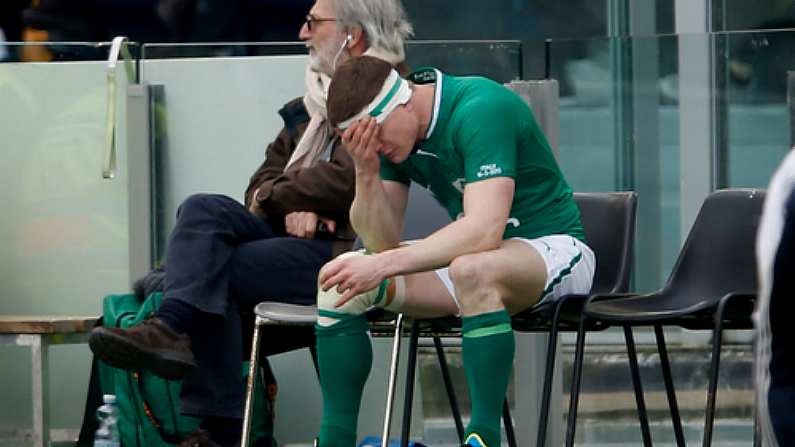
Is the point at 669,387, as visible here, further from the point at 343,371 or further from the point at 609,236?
the point at 343,371

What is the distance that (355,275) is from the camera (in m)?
3.79

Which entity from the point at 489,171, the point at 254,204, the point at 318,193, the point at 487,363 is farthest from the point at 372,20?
the point at 487,363

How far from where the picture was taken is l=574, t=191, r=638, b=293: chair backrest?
440 cm

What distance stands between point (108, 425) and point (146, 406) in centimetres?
21

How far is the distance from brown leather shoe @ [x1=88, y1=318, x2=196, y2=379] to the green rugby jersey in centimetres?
74

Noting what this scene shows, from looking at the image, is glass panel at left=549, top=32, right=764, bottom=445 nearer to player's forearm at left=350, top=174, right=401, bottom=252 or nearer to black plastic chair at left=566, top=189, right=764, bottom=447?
black plastic chair at left=566, top=189, right=764, bottom=447

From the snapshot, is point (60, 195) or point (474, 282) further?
point (60, 195)

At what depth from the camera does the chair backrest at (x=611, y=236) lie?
4.40 m

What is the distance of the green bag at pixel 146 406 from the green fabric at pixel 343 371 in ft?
3.13

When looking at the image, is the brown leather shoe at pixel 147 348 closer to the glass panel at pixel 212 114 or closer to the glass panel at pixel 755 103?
the glass panel at pixel 212 114

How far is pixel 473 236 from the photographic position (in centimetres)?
382

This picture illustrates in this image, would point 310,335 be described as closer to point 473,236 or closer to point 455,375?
point 455,375

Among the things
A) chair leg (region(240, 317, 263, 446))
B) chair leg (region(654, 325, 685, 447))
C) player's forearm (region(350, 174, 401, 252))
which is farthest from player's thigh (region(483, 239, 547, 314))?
chair leg (region(240, 317, 263, 446))

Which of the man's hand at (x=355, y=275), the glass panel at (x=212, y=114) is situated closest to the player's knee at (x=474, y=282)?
the man's hand at (x=355, y=275)
